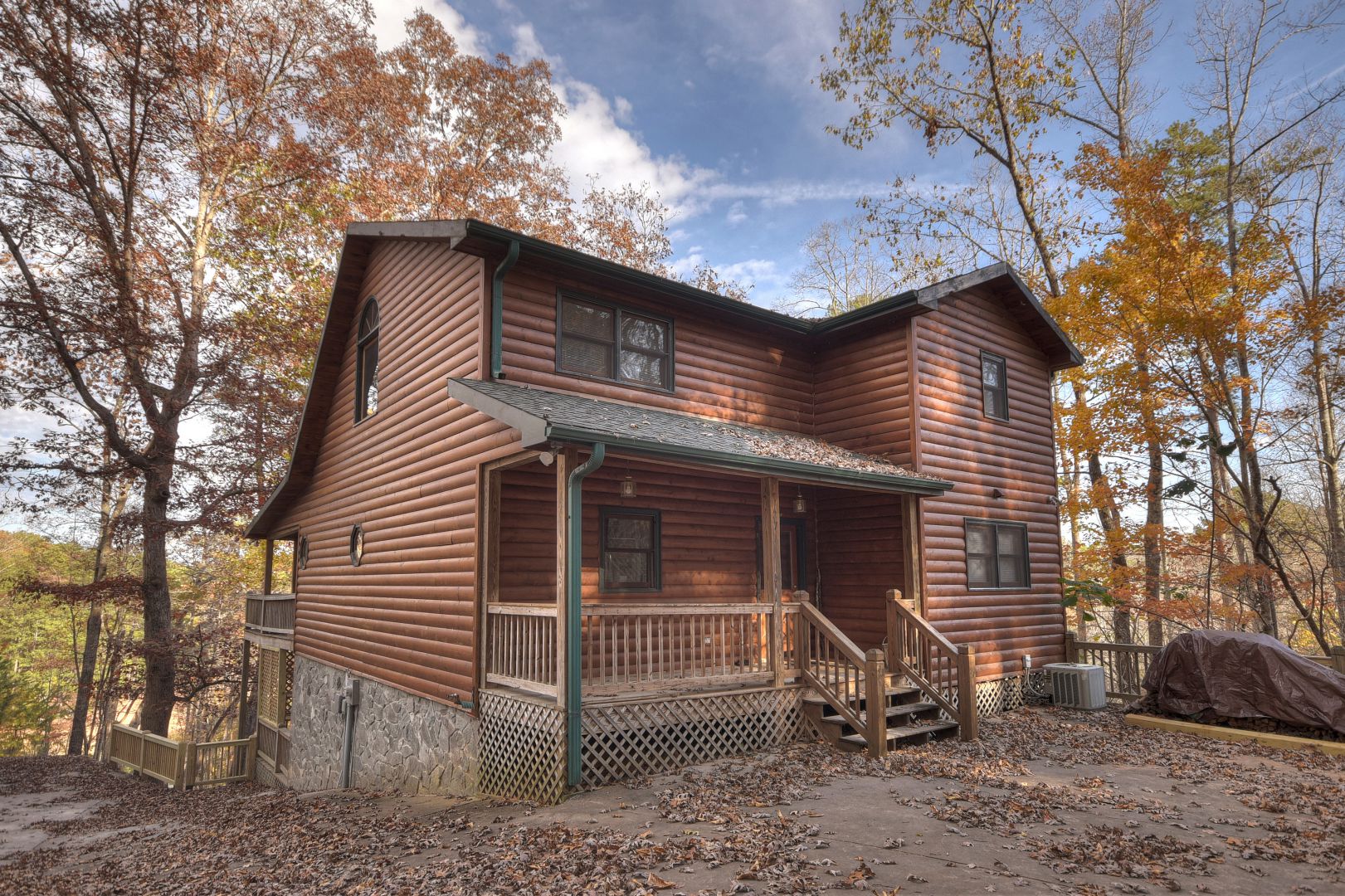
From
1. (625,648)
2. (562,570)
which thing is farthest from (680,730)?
(562,570)

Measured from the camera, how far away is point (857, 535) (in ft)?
41.6

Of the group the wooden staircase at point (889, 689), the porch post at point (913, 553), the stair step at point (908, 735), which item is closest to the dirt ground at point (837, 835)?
the stair step at point (908, 735)

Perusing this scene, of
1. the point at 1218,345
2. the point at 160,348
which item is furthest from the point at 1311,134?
the point at 160,348

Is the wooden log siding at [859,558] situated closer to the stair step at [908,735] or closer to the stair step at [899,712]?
Result: the stair step at [899,712]

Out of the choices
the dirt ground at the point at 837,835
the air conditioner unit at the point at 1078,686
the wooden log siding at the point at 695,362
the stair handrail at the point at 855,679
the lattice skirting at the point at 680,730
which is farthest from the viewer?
the air conditioner unit at the point at 1078,686

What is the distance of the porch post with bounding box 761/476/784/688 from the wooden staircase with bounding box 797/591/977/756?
1.30 feet

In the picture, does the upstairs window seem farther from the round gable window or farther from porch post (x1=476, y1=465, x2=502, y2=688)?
the round gable window

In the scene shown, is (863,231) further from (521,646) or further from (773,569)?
(521,646)

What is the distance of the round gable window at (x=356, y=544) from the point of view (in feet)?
42.3

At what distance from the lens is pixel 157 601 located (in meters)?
20.2

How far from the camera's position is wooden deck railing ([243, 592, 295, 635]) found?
17.1 meters

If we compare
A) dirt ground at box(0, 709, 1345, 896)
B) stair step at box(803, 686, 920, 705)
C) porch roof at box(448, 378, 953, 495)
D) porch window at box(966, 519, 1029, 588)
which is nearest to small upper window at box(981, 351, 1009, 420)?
porch window at box(966, 519, 1029, 588)

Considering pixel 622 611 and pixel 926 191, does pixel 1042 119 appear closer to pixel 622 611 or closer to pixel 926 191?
pixel 926 191

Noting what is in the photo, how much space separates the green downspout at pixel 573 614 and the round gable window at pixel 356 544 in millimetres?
6518
